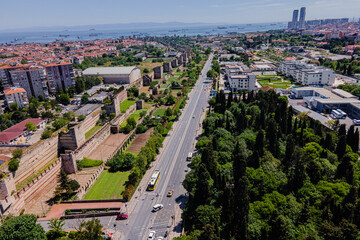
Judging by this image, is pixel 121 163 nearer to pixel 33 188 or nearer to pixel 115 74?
pixel 33 188

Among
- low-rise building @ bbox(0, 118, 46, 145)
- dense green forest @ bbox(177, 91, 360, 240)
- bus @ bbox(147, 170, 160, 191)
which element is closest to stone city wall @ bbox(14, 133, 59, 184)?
low-rise building @ bbox(0, 118, 46, 145)

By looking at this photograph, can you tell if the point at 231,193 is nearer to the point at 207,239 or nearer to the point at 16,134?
the point at 207,239

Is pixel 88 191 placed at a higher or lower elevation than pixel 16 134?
lower

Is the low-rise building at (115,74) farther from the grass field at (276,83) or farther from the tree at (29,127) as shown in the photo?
the grass field at (276,83)

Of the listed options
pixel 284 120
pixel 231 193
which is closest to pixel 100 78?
pixel 284 120

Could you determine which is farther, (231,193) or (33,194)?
(33,194)

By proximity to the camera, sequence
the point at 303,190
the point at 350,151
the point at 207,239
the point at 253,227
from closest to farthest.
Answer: the point at 207,239 → the point at 253,227 → the point at 303,190 → the point at 350,151

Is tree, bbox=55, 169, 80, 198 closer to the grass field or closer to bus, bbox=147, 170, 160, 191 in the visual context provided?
bus, bbox=147, 170, 160, 191
